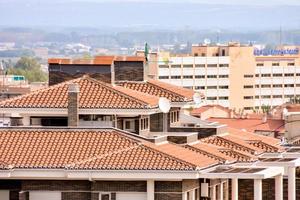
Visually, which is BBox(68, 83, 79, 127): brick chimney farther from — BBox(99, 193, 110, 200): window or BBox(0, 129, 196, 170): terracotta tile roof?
BBox(99, 193, 110, 200): window

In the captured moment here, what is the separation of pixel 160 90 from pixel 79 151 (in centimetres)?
908

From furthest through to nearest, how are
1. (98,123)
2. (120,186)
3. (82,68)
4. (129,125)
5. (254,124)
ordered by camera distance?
(254,124), (82,68), (129,125), (98,123), (120,186)

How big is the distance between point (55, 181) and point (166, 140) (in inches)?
168

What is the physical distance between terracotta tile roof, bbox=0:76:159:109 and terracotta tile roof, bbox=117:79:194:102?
447 centimetres

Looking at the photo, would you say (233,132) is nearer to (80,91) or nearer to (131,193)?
(80,91)

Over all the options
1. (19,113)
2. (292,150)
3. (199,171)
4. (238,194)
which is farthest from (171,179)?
(292,150)

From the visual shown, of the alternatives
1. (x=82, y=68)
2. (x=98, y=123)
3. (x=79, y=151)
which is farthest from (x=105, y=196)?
(x=82, y=68)

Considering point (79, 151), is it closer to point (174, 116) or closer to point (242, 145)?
point (242, 145)

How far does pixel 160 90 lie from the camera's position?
46.8 metres

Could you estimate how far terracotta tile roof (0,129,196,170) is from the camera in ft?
121

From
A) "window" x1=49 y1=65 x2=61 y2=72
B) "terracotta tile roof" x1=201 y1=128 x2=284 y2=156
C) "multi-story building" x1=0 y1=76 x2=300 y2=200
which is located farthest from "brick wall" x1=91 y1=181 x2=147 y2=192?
"window" x1=49 y1=65 x2=61 y2=72

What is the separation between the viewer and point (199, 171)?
1449 inches

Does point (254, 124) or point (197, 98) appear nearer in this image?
point (197, 98)

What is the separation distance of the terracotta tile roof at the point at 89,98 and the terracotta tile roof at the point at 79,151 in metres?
1.58
